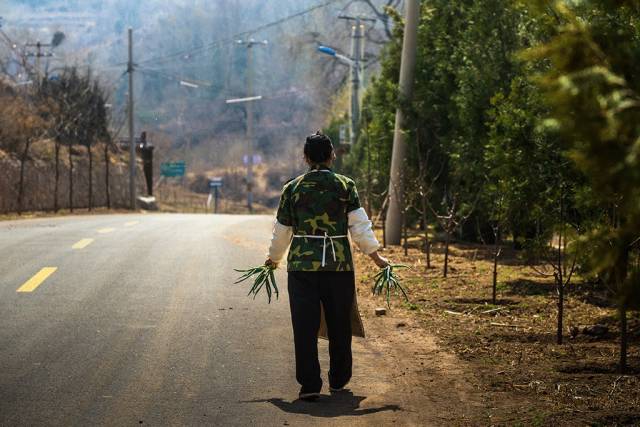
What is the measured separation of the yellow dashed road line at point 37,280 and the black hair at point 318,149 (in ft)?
22.3

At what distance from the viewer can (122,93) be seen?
160625 millimetres

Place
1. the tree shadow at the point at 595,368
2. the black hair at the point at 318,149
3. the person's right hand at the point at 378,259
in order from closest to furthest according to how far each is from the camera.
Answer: the black hair at the point at 318,149 → the person's right hand at the point at 378,259 → the tree shadow at the point at 595,368

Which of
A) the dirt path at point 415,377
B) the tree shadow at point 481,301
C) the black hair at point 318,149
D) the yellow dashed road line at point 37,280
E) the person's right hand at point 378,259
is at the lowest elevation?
the dirt path at point 415,377

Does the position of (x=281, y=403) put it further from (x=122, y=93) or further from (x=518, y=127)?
(x=122, y=93)

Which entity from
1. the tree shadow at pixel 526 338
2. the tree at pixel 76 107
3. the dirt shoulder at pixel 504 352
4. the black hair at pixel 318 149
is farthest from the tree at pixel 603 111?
the tree at pixel 76 107

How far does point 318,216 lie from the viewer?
315 inches

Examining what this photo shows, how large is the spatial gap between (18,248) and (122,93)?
144417 mm

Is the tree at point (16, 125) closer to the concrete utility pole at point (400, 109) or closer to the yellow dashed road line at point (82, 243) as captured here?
the yellow dashed road line at point (82, 243)

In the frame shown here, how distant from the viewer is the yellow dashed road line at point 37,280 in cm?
1402

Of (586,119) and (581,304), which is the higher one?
(586,119)

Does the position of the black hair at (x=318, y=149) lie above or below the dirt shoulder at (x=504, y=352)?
above

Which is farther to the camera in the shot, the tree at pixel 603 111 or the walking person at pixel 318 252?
the walking person at pixel 318 252

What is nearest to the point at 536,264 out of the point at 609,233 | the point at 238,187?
the point at 609,233

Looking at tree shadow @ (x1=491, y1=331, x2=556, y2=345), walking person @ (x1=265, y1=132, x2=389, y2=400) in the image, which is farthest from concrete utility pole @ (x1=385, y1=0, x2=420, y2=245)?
walking person @ (x1=265, y1=132, x2=389, y2=400)
